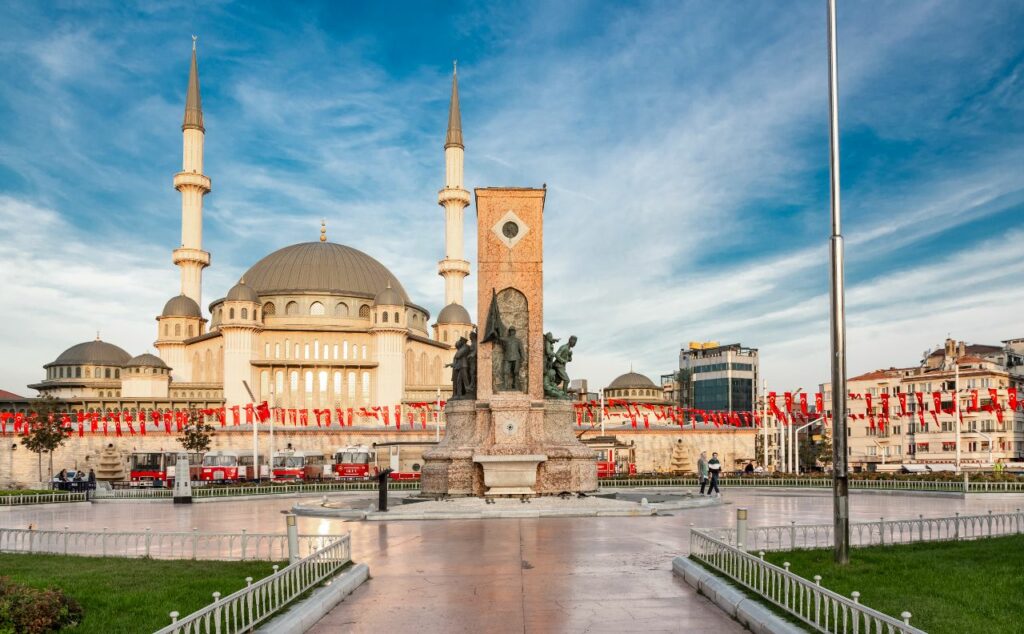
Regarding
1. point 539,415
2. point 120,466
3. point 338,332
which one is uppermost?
point 338,332

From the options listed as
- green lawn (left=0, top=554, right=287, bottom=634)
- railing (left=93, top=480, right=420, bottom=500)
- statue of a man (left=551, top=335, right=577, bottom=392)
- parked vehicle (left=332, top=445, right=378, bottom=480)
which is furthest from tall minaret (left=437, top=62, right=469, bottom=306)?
green lawn (left=0, top=554, right=287, bottom=634)

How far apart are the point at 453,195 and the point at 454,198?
299 mm

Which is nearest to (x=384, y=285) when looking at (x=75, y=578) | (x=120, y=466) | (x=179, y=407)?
(x=179, y=407)

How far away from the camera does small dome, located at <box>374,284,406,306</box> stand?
85938 millimetres

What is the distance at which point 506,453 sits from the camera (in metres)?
24.6

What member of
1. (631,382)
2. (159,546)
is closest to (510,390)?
(159,546)

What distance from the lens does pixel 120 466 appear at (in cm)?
5916

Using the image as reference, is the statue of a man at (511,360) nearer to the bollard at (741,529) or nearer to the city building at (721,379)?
the bollard at (741,529)

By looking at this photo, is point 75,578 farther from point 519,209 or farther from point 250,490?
point 250,490

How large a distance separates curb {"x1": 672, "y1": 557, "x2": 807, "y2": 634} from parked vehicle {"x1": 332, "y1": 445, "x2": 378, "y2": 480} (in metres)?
45.4

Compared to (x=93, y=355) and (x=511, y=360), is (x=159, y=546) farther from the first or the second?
(x=93, y=355)

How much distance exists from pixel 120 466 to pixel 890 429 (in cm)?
6621

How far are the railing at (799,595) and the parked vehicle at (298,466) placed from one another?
4644 centimetres

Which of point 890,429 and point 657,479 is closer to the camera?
point 657,479
